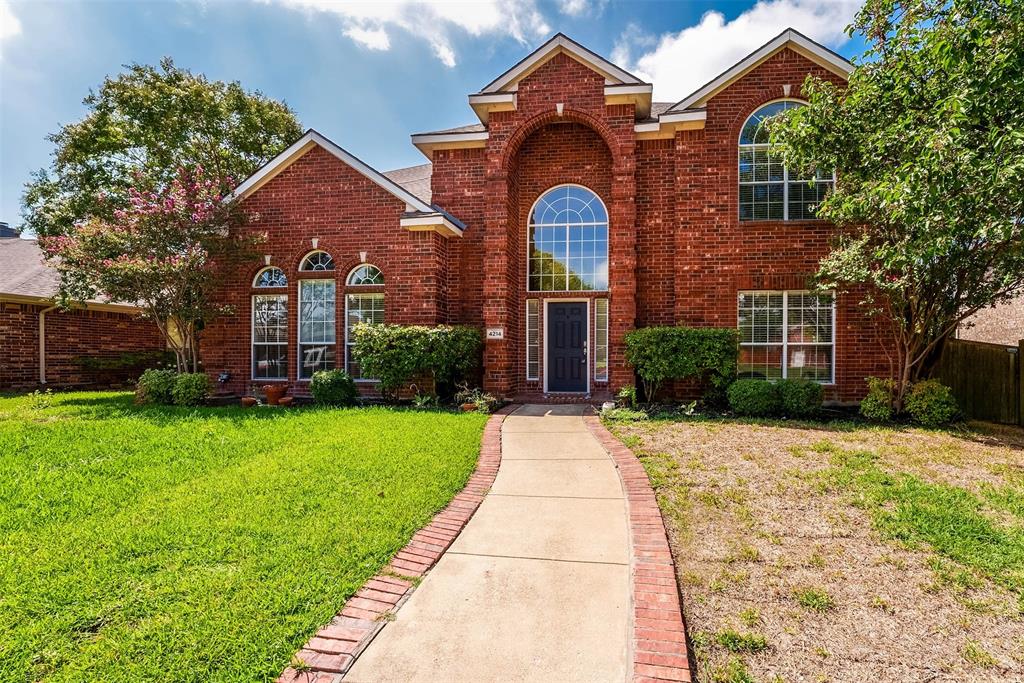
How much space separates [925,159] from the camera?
19.0 feet

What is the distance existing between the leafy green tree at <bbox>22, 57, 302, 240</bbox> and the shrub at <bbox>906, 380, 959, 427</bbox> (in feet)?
62.1

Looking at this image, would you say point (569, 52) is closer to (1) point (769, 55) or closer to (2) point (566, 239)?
(2) point (566, 239)

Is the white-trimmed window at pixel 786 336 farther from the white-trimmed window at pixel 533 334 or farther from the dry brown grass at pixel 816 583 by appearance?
the white-trimmed window at pixel 533 334

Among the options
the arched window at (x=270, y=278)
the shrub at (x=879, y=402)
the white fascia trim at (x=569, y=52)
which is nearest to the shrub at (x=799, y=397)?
the shrub at (x=879, y=402)

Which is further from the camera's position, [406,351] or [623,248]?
[623,248]

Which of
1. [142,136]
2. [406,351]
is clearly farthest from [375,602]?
Answer: [142,136]

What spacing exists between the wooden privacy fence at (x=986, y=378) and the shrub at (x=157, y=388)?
1681cm

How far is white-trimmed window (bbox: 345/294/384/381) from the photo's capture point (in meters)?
11.6

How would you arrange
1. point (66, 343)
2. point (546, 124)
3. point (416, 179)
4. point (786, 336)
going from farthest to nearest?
point (416, 179) → point (66, 343) → point (546, 124) → point (786, 336)

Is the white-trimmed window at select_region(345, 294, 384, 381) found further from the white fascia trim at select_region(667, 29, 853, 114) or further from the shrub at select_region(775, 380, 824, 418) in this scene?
the shrub at select_region(775, 380, 824, 418)

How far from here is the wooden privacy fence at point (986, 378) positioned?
9484 millimetres

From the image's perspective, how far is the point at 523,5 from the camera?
10977 millimetres

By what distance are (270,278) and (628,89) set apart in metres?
9.39

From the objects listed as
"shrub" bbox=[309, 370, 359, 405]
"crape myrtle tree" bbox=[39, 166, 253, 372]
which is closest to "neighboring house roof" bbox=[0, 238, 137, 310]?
"crape myrtle tree" bbox=[39, 166, 253, 372]
